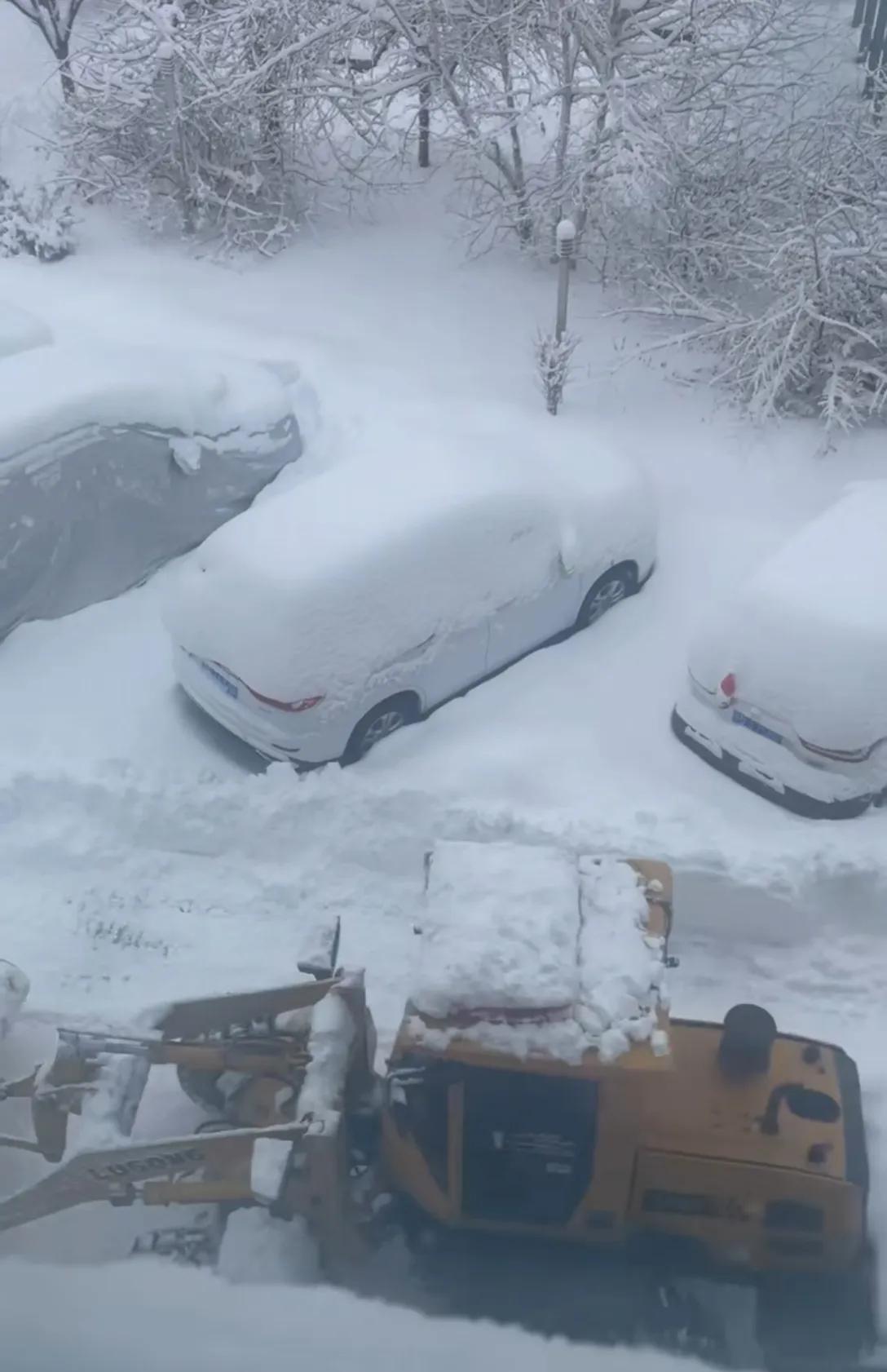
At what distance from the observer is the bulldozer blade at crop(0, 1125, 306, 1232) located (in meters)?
4.12

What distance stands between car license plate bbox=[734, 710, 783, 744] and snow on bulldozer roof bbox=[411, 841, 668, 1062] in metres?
2.62

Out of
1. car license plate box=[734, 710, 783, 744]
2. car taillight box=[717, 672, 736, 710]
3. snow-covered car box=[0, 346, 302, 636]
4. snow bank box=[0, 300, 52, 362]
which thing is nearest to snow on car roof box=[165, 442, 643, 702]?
snow-covered car box=[0, 346, 302, 636]

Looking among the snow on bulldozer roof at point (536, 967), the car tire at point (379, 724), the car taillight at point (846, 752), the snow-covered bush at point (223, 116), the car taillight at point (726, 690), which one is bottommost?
the car tire at point (379, 724)

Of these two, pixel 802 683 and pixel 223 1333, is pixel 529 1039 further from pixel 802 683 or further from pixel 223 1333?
pixel 802 683

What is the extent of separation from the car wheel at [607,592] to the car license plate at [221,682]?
2561mm

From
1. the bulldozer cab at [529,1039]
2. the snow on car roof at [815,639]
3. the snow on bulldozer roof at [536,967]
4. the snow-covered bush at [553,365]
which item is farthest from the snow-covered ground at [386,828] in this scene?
the snow-covered bush at [553,365]

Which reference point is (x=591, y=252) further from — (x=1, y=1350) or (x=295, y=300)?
(x=1, y=1350)

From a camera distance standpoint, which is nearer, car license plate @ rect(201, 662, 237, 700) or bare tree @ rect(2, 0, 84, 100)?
car license plate @ rect(201, 662, 237, 700)

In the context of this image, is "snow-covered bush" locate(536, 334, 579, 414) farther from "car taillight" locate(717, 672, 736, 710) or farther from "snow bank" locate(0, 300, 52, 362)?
"car taillight" locate(717, 672, 736, 710)

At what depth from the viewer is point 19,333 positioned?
9.98 m

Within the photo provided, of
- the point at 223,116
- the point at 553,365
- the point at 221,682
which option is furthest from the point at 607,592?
the point at 223,116

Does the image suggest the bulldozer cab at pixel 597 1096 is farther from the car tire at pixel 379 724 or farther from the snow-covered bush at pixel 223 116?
the snow-covered bush at pixel 223 116

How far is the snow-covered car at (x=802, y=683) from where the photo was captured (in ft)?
21.0

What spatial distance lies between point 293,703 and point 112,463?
2755 mm
